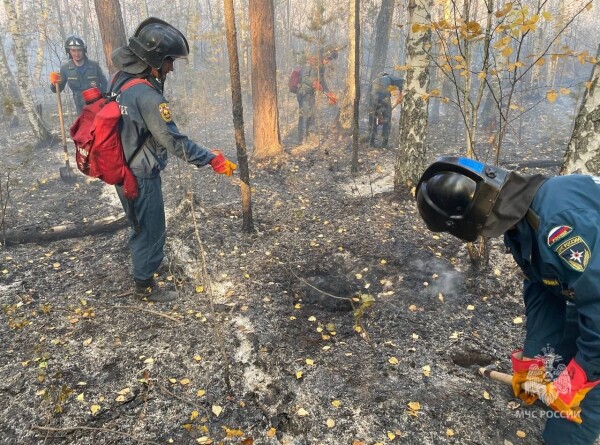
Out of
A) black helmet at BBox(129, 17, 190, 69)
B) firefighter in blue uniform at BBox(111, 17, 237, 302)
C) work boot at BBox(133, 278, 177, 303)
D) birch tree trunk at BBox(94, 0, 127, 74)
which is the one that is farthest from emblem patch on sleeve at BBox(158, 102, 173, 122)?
birch tree trunk at BBox(94, 0, 127, 74)

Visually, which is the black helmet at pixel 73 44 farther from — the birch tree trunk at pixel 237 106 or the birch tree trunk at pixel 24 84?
the birch tree trunk at pixel 237 106

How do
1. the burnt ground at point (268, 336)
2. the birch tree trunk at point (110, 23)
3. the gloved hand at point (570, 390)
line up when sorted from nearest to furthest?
the gloved hand at point (570, 390)
the burnt ground at point (268, 336)
the birch tree trunk at point (110, 23)

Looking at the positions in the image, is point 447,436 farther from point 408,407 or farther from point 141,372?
point 141,372

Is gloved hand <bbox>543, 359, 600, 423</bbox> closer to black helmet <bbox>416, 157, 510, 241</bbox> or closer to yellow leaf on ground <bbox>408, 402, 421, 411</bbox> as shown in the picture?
black helmet <bbox>416, 157, 510, 241</bbox>

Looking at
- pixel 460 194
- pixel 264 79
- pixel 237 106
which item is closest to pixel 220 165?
pixel 237 106

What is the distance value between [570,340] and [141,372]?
9.86 ft

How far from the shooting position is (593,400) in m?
1.92

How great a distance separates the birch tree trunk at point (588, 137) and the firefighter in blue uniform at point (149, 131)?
3111 millimetres

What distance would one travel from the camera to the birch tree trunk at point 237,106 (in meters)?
4.21

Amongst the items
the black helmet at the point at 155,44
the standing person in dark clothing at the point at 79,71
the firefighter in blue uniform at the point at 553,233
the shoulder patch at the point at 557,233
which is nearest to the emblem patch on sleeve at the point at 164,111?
the black helmet at the point at 155,44

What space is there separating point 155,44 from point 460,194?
3.05 m

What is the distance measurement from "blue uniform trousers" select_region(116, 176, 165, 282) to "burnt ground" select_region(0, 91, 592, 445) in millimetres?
274

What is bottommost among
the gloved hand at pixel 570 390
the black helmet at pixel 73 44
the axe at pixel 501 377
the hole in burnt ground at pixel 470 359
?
the hole in burnt ground at pixel 470 359

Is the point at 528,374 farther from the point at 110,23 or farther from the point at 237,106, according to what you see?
the point at 110,23
